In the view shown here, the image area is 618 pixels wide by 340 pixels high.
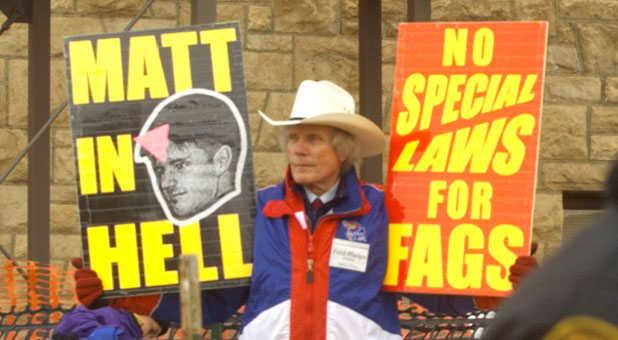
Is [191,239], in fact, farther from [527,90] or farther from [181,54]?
[527,90]

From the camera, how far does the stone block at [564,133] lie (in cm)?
787

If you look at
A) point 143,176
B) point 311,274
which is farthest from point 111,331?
point 311,274

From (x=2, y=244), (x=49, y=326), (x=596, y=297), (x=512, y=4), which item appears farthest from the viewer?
→ (x=512, y=4)

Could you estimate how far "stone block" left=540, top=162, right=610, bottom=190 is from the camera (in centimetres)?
786

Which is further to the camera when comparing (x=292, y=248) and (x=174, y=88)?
(x=174, y=88)

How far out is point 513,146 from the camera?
161 inches

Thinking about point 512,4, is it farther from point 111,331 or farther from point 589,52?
point 111,331

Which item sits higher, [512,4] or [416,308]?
[512,4]

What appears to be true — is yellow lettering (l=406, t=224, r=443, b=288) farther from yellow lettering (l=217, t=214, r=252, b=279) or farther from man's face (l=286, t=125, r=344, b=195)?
yellow lettering (l=217, t=214, r=252, b=279)

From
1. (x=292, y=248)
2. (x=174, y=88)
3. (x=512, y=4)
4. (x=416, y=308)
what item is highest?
(x=512, y=4)

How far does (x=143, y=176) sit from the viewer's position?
402 cm

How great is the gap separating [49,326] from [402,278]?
1.51 metres

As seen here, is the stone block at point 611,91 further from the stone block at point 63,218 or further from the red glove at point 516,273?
the red glove at point 516,273

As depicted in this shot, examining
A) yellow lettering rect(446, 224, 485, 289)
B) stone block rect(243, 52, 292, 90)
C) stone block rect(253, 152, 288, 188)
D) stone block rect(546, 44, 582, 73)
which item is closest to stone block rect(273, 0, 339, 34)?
stone block rect(243, 52, 292, 90)
